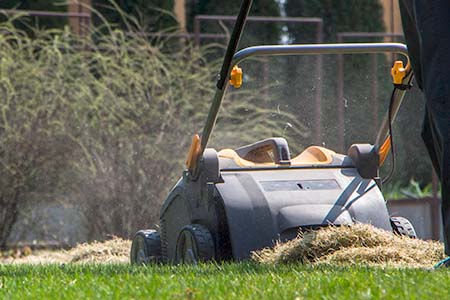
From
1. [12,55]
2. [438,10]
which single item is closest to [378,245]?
[438,10]

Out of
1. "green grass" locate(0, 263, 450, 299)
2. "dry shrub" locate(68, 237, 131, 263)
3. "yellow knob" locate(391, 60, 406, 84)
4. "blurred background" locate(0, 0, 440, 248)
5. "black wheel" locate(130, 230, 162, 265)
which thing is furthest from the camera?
"blurred background" locate(0, 0, 440, 248)

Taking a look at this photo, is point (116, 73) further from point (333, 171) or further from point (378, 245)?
point (378, 245)

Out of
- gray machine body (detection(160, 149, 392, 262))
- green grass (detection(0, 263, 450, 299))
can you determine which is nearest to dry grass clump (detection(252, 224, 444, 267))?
gray machine body (detection(160, 149, 392, 262))

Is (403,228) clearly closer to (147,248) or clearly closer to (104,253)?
(147,248)

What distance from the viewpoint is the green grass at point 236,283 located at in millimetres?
3822

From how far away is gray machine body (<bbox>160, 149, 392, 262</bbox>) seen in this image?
226 inches

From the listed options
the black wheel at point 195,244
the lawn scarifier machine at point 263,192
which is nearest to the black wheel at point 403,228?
the lawn scarifier machine at point 263,192

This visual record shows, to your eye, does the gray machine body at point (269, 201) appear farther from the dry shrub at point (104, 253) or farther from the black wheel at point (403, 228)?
the dry shrub at point (104, 253)

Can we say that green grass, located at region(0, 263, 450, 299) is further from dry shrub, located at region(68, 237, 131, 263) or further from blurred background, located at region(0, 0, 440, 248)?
blurred background, located at region(0, 0, 440, 248)

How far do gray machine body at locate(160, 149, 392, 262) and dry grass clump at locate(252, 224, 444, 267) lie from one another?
0.15 m

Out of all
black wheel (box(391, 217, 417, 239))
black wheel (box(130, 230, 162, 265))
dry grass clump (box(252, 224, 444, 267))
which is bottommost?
black wheel (box(130, 230, 162, 265))

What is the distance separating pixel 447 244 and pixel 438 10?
979mm

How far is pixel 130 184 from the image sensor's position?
31.8 ft

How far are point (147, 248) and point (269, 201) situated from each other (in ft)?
3.82
